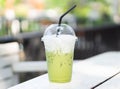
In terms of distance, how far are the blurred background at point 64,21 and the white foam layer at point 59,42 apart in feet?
3.30

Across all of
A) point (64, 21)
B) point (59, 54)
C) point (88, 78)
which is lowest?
point (64, 21)

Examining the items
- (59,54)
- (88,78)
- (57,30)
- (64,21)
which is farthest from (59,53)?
(64,21)

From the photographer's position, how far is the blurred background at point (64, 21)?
181 inches

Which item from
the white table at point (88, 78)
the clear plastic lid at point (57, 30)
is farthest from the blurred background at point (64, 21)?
the clear plastic lid at point (57, 30)

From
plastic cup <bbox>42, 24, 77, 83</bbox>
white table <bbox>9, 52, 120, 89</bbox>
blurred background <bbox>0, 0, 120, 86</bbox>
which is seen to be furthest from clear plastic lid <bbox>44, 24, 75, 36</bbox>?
blurred background <bbox>0, 0, 120, 86</bbox>

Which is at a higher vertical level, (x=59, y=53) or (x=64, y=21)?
(x=59, y=53)

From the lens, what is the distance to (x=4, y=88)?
266 centimetres

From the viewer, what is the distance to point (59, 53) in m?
1.65

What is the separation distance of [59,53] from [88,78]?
10.3 inches

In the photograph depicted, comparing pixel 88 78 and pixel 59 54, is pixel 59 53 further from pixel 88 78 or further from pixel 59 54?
pixel 88 78

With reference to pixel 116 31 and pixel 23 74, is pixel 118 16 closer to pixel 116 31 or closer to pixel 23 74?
pixel 116 31

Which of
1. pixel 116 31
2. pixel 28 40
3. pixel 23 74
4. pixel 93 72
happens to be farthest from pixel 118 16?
pixel 93 72

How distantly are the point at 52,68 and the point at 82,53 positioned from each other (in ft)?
12.4

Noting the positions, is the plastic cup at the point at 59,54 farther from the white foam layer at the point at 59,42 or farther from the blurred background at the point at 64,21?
the blurred background at the point at 64,21
